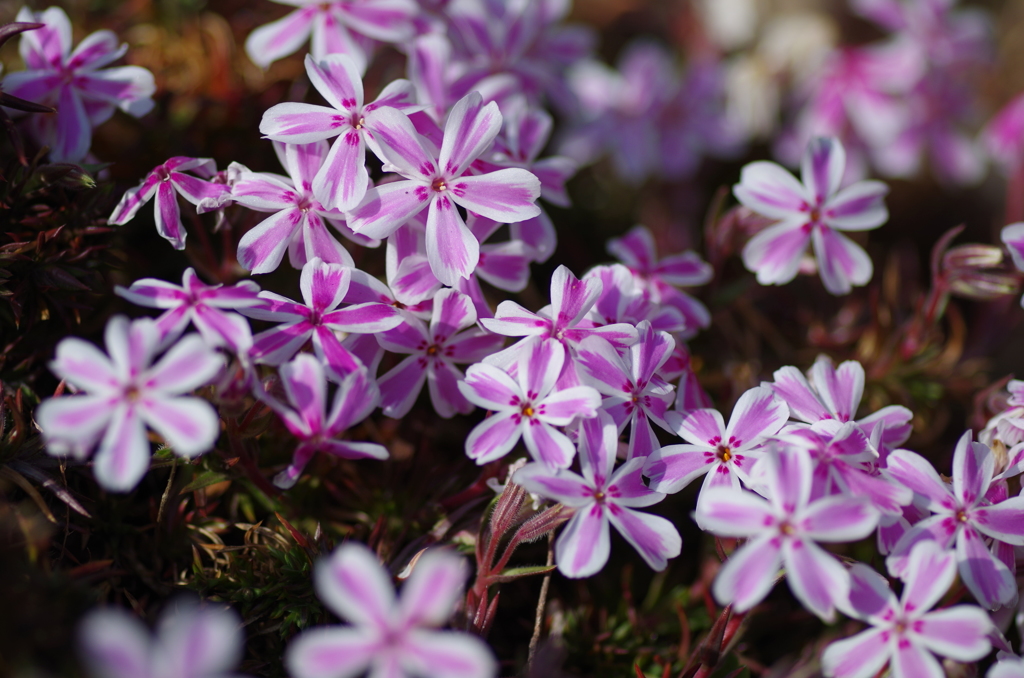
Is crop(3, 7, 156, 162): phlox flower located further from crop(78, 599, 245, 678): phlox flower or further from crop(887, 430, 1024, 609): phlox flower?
crop(887, 430, 1024, 609): phlox flower

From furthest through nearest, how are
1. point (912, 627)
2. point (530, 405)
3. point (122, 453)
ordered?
point (530, 405) < point (912, 627) < point (122, 453)

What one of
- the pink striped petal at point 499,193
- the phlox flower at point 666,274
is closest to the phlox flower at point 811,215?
the phlox flower at point 666,274

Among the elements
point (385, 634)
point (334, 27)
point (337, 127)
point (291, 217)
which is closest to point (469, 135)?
point (337, 127)

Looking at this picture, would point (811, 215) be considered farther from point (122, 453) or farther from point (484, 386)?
point (122, 453)

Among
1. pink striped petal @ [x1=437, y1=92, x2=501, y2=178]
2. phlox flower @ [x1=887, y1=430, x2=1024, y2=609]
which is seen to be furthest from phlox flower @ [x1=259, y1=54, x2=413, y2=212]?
phlox flower @ [x1=887, y1=430, x2=1024, y2=609]

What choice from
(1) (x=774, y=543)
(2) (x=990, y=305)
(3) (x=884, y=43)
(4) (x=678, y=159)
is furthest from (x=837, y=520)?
(3) (x=884, y=43)

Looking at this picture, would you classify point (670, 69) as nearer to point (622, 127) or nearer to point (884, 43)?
point (622, 127)

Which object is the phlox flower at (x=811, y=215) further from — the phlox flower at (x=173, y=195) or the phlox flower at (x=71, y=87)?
the phlox flower at (x=71, y=87)
